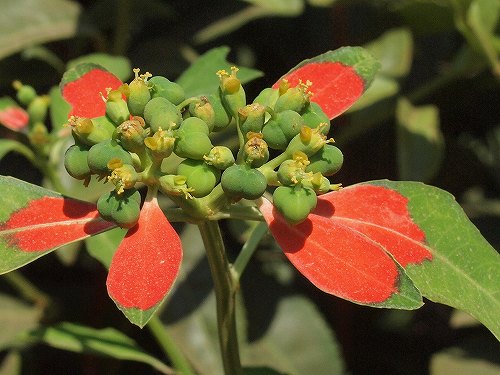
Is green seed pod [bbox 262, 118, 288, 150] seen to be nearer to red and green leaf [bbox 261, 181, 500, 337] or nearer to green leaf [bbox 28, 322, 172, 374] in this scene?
red and green leaf [bbox 261, 181, 500, 337]

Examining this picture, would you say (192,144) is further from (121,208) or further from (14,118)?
(14,118)

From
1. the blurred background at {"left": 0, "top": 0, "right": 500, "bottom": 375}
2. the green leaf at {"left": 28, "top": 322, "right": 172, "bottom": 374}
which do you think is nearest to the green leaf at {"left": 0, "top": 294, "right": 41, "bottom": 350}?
the blurred background at {"left": 0, "top": 0, "right": 500, "bottom": 375}

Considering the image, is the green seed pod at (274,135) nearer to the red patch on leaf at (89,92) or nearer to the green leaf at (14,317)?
the red patch on leaf at (89,92)

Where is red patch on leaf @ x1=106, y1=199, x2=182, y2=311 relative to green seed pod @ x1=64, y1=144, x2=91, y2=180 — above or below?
below

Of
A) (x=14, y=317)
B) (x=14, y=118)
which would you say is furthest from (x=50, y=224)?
(x=14, y=317)

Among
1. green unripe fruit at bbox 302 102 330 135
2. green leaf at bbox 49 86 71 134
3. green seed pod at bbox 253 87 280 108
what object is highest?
green unripe fruit at bbox 302 102 330 135

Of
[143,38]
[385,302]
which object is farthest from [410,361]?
[385,302]
